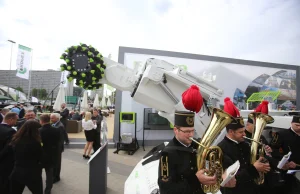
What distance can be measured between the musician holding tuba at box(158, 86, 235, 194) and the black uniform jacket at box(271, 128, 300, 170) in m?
2.26

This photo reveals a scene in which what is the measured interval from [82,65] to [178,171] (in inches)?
101

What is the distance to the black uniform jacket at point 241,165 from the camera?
8.20 feet

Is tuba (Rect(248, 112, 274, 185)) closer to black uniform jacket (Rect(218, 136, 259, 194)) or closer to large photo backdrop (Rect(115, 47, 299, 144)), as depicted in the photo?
black uniform jacket (Rect(218, 136, 259, 194))

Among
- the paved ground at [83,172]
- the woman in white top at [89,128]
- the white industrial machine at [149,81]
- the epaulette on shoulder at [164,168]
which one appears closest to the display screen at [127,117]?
the paved ground at [83,172]

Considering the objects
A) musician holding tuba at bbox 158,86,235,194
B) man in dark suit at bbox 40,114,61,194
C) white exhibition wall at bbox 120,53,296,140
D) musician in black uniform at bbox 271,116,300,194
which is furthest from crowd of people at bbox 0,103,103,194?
white exhibition wall at bbox 120,53,296,140

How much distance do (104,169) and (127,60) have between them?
662cm

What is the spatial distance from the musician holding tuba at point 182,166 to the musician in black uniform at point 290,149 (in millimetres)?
2155

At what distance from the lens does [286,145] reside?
12.0ft

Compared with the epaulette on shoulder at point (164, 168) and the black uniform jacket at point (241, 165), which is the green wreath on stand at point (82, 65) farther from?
the black uniform jacket at point (241, 165)

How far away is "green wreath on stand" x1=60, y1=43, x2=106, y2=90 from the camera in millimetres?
Answer: 3516

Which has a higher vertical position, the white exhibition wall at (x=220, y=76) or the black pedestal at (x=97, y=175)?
the white exhibition wall at (x=220, y=76)

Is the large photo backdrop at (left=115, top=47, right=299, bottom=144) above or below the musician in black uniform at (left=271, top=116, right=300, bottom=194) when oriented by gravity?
above

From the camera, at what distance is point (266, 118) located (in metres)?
2.90

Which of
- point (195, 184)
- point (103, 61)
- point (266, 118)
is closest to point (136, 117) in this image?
point (103, 61)
